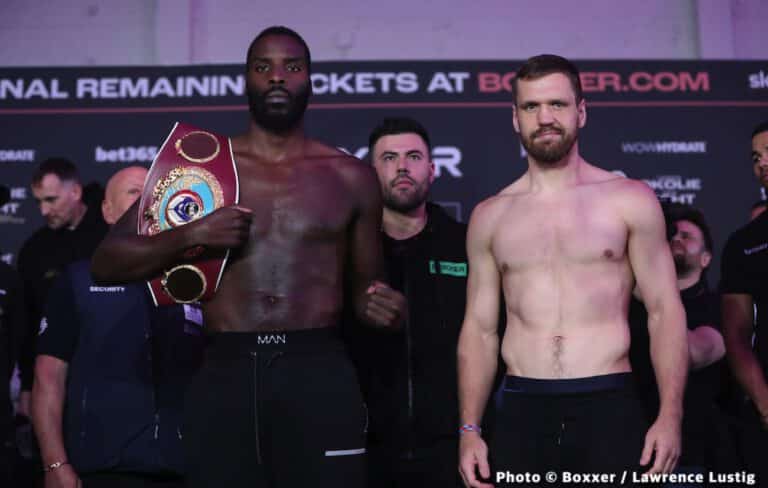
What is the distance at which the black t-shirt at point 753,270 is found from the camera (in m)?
4.07

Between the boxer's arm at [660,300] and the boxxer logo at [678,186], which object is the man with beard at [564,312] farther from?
the boxxer logo at [678,186]

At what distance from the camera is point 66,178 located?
523 cm

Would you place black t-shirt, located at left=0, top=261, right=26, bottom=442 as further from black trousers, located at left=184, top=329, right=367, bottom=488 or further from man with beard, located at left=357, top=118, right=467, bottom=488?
black trousers, located at left=184, top=329, right=367, bottom=488

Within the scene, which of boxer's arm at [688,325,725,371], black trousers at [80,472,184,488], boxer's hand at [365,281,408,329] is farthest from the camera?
boxer's arm at [688,325,725,371]

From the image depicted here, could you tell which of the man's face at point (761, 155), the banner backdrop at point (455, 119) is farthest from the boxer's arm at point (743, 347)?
the banner backdrop at point (455, 119)

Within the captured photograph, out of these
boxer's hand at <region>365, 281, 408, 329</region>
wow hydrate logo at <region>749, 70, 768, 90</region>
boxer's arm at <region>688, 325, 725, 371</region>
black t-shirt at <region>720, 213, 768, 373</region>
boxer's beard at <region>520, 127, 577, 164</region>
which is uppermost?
wow hydrate logo at <region>749, 70, 768, 90</region>

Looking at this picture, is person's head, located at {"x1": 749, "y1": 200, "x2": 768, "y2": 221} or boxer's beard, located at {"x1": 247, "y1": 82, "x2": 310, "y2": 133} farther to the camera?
person's head, located at {"x1": 749, "y1": 200, "x2": 768, "y2": 221}

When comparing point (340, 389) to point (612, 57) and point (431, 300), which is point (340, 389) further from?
point (612, 57)

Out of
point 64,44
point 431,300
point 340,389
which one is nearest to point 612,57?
point 431,300

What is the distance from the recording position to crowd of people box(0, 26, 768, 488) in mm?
2832

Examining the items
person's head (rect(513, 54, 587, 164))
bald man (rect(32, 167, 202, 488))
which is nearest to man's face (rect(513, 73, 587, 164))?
person's head (rect(513, 54, 587, 164))

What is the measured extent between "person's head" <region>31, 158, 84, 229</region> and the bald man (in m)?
1.45

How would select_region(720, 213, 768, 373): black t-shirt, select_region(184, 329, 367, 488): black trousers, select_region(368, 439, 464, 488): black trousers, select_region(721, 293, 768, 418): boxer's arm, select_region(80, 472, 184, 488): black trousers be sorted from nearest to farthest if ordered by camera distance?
select_region(184, 329, 367, 488): black trousers → select_region(80, 472, 184, 488): black trousers → select_region(368, 439, 464, 488): black trousers → select_region(721, 293, 768, 418): boxer's arm → select_region(720, 213, 768, 373): black t-shirt

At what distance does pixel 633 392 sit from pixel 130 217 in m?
1.61
